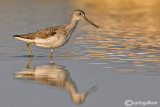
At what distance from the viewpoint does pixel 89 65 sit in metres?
13.9

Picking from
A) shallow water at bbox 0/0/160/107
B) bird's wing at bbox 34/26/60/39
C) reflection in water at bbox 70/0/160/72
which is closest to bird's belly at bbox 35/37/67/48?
bird's wing at bbox 34/26/60/39

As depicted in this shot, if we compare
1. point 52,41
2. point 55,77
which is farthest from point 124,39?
point 55,77

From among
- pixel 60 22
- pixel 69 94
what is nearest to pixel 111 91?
pixel 69 94

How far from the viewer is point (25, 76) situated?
12289 millimetres

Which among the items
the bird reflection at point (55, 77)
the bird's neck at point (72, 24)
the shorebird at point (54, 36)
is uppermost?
the bird's neck at point (72, 24)

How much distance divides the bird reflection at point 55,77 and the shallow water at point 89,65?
0.03 meters

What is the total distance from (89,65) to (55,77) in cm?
212

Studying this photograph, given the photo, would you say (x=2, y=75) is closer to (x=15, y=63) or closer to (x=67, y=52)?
(x=15, y=63)

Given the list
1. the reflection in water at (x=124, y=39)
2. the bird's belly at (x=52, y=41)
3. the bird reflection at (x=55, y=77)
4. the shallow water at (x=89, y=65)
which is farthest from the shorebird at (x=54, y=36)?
the bird reflection at (x=55, y=77)

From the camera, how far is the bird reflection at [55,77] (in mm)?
10509

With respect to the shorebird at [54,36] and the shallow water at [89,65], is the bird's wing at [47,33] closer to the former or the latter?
the shorebird at [54,36]

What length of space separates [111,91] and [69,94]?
40.2 inches

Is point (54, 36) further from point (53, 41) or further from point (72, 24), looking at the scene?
point (72, 24)

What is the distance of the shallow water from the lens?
10.3 m
